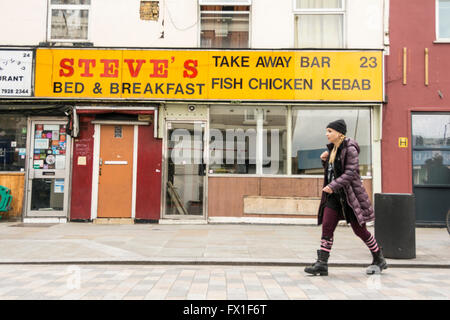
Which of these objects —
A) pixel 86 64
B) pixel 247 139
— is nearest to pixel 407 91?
pixel 247 139

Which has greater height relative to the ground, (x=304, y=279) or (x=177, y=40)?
(x=177, y=40)

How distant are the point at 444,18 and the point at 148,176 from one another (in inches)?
333

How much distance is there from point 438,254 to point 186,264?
4.18 metres

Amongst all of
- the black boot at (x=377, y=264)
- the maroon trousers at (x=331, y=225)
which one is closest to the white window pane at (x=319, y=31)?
the maroon trousers at (x=331, y=225)

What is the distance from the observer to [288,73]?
9.75 m

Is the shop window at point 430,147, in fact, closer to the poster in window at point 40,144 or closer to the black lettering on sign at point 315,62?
the black lettering on sign at point 315,62

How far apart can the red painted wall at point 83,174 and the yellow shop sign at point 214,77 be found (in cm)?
88

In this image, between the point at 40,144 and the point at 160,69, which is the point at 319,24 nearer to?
the point at 160,69

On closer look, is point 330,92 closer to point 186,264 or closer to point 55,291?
point 186,264

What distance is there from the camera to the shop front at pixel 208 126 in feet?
32.0

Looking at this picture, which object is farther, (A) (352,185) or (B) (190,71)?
(B) (190,71)

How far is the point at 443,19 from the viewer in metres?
10.0

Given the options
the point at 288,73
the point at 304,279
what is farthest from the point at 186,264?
the point at 288,73

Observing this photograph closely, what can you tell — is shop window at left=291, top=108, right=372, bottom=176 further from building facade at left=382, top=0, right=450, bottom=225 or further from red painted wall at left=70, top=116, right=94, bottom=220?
red painted wall at left=70, top=116, right=94, bottom=220
